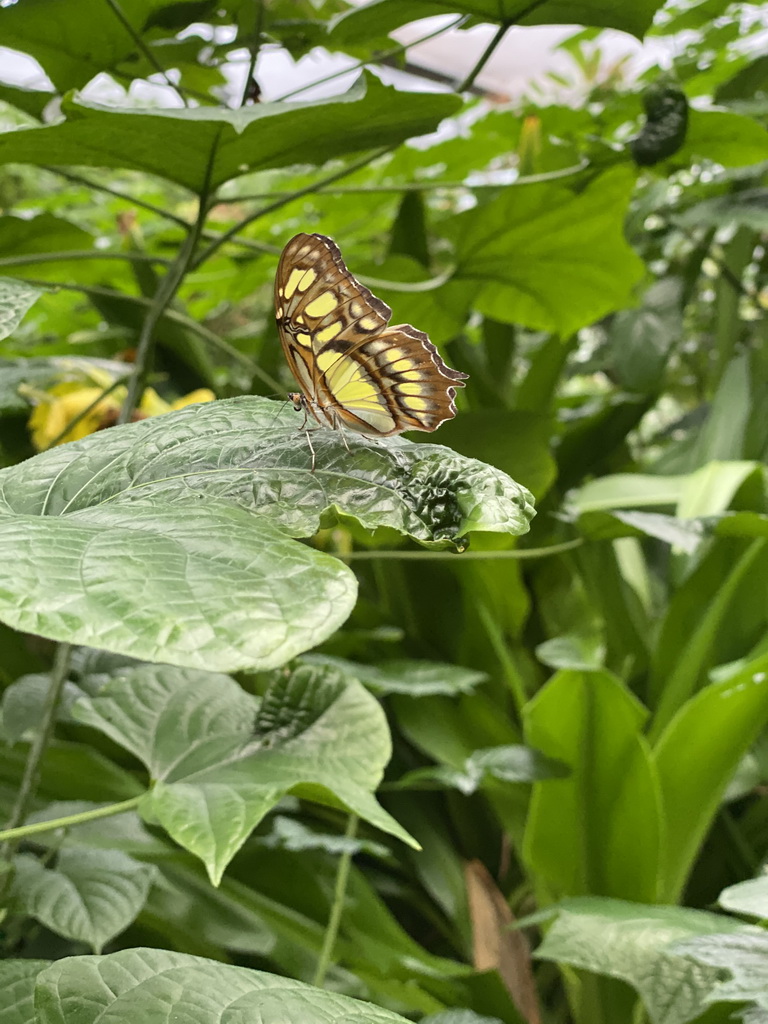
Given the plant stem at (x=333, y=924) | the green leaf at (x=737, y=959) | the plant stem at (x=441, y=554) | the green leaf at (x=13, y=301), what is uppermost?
the green leaf at (x=13, y=301)

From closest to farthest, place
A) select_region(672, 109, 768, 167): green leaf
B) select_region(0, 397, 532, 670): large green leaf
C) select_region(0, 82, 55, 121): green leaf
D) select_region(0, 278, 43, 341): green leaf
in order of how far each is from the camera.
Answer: select_region(0, 397, 532, 670): large green leaf < select_region(0, 278, 43, 341): green leaf < select_region(0, 82, 55, 121): green leaf < select_region(672, 109, 768, 167): green leaf

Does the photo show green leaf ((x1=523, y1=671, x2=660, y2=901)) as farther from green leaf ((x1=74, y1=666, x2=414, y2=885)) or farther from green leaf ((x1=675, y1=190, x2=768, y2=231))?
green leaf ((x1=675, y1=190, x2=768, y2=231))

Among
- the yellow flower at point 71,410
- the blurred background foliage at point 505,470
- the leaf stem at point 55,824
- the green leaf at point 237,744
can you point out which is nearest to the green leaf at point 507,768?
the blurred background foliage at point 505,470

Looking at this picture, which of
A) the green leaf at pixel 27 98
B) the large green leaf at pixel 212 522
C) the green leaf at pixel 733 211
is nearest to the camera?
the large green leaf at pixel 212 522

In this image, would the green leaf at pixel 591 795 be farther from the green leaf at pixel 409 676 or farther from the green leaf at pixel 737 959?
the green leaf at pixel 737 959

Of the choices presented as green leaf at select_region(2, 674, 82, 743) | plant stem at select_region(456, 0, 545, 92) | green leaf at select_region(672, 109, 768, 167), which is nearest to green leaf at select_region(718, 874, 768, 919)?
green leaf at select_region(2, 674, 82, 743)

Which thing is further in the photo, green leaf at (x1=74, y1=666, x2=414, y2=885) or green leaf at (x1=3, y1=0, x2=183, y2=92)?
green leaf at (x1=3, y1=0, x2=183, y2=92)
